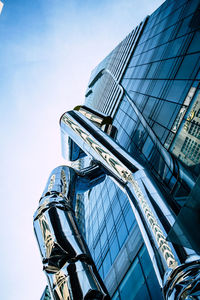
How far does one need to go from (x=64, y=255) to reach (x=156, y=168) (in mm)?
5527

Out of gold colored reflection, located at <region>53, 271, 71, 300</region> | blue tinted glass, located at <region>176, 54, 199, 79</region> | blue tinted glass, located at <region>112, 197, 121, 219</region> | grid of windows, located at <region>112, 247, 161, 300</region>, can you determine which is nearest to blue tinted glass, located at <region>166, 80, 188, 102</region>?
blue tinted glass, located at <region>176, 54, 199, 79</region>

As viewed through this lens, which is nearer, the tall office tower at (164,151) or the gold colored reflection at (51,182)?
the gold colored reflection at (51,182)

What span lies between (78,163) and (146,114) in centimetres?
2046

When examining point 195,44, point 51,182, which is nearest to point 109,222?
point 51,182

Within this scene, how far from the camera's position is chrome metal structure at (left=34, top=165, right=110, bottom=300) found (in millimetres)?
2801

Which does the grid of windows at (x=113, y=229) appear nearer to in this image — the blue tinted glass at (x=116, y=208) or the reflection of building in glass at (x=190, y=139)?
the blue tinted glass at (x=116, y=208)

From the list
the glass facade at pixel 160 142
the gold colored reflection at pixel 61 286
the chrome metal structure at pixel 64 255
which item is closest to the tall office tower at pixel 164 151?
the glass facade at pixel 160 142

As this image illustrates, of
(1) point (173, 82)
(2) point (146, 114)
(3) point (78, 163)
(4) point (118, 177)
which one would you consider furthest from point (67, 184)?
(3) point (78, 163)

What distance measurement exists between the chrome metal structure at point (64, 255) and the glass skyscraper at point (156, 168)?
0.82m

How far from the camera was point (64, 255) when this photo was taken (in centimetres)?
325

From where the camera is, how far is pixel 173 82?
8.82 meters

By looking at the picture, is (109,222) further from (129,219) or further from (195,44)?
(195,44)

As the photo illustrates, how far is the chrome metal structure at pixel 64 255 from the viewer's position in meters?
2.80

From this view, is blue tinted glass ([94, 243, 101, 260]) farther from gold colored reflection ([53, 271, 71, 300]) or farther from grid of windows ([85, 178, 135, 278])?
gold colored reflection ([53, 271, 71, 300])
